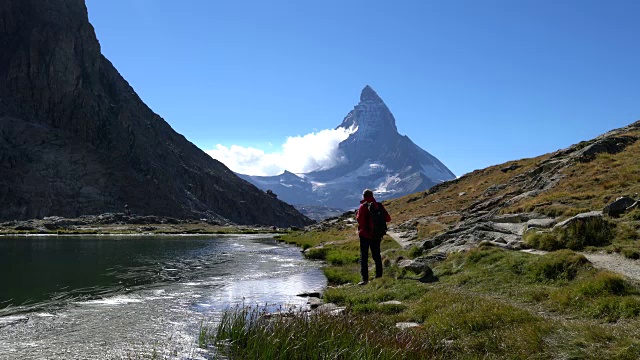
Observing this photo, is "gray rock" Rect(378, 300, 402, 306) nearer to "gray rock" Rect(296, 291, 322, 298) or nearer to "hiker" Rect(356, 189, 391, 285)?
"hiker" Rect(356, 189, 391, 285)

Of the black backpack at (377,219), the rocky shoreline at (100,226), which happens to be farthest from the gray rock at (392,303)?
the rocky shoreline at (100,226)

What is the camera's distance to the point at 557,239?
19.8 meters

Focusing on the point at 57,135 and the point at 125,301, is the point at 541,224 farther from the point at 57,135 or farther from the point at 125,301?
the point at 57,135

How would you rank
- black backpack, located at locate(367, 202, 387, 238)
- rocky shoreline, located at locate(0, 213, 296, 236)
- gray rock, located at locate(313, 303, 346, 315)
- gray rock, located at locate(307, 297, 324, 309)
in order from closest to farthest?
gray rock, located at locate(313, 303, 346, 315), gray rock, located at locate(307, 297, 324, 309), black backpack, located at locate(367, 202, 387, 238), rocky shoreline, located at locate(0, 213, 296, 236)

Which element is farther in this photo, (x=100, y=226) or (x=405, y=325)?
(x=100, y=226)

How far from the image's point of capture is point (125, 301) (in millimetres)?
20562

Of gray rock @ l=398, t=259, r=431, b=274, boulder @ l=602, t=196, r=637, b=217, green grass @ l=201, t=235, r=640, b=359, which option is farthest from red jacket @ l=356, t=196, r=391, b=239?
boulder @ l=602, t=196, r=637, b=217

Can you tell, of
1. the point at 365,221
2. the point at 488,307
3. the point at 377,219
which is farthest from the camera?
the point at 365,221

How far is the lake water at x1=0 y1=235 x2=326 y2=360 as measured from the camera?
13.3 metres

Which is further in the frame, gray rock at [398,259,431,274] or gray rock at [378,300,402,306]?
gray rock at [398,259,431,274]

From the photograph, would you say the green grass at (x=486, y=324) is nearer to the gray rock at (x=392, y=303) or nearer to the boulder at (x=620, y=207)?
the gray rock at (x=392, y=303)

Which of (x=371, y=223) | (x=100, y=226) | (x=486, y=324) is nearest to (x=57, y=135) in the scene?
(x=100, y=226)

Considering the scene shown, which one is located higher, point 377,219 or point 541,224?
point 377,219

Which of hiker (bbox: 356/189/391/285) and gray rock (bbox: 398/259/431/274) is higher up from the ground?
hiker (bbox: 356/189/391/285)
